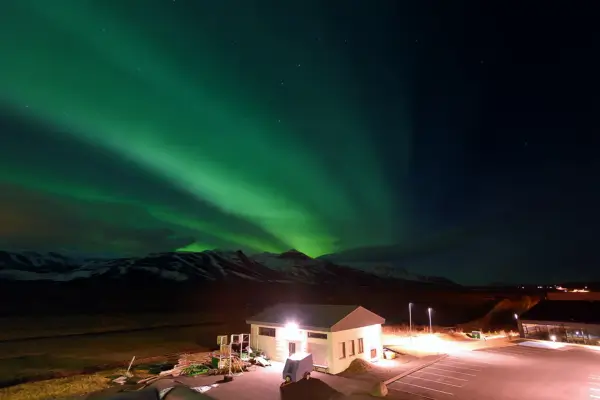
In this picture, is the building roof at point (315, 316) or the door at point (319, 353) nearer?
the door at point (319, 353)

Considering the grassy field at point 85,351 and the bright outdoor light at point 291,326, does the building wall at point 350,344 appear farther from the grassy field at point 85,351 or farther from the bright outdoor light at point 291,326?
the grassy field at point 85,351

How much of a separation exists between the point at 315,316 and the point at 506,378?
37.9ft

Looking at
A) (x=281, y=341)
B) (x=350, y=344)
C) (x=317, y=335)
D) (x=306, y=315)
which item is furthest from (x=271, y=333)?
(x=350, y=344)

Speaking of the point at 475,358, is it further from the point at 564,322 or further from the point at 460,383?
the point at 564,322

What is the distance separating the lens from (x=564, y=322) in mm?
31078

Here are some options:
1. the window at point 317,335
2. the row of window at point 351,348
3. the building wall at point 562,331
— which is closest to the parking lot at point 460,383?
the row of window at point 351,348

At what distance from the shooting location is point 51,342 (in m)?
43.7

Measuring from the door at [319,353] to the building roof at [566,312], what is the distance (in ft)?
86.3

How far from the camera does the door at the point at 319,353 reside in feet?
65.2

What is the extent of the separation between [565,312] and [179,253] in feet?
591

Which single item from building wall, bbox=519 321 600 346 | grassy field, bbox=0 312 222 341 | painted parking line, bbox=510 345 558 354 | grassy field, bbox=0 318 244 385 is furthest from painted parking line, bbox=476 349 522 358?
grassy field, bbox=0 312 222 341

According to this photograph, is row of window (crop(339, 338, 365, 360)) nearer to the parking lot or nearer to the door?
the door

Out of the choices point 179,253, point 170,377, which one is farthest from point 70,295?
point 170,377

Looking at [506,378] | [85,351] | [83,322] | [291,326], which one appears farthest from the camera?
[83,322]
